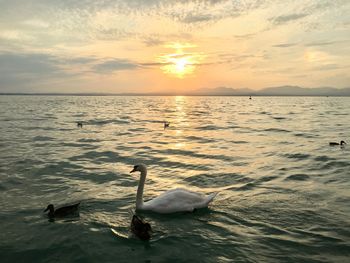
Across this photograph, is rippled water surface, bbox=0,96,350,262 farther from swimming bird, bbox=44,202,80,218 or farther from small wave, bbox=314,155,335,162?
swimming bird, bbox=44,202,80,218

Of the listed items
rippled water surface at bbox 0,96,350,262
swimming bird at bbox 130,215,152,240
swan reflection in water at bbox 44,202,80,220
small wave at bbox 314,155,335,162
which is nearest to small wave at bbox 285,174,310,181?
rippled water surface at bbox 0,96,350,262

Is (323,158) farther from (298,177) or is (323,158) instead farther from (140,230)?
(140,230)

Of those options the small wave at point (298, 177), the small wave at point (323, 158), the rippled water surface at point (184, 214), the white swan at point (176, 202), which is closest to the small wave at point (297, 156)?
the rippled water surface at point (184, 214)

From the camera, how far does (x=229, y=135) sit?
30.2 m

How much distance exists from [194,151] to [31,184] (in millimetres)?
10545

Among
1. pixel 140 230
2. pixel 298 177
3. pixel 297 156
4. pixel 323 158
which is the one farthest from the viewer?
pixel 297 156

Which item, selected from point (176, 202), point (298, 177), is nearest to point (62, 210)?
point (176, 202)

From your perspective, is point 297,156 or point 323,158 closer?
point 323,158

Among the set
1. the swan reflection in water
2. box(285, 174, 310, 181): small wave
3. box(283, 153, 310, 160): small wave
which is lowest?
box(283, 153, 310, 160): small wave

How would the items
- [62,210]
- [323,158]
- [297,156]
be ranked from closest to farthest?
[62,210] → [323,158] → [297,156]

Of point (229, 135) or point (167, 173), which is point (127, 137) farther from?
point (167, 173)

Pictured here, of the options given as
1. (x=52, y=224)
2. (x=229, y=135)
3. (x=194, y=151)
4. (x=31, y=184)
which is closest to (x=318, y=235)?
(x=52, y=224)

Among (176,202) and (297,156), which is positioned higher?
(176,202)

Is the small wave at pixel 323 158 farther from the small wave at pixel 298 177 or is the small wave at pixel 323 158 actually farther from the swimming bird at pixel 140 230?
the swimming bird at pixel 140 230
